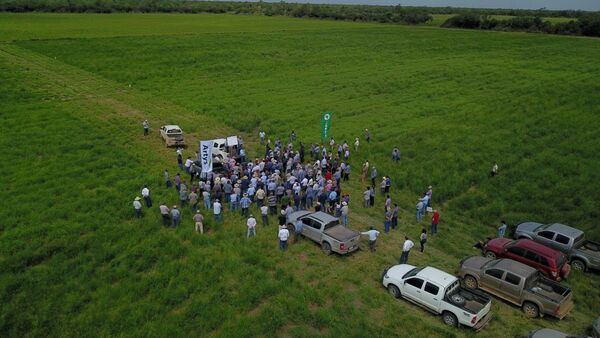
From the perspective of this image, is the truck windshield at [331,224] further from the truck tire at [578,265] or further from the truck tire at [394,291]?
the truck tire at [578,265]

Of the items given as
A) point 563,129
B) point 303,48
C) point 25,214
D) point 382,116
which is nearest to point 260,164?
point 25,214

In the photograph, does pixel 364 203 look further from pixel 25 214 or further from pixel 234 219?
pixel 25 214

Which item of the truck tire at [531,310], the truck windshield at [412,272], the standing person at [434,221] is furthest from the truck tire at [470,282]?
the standing person at [434,221]

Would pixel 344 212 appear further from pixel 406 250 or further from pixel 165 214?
pixel 165 214

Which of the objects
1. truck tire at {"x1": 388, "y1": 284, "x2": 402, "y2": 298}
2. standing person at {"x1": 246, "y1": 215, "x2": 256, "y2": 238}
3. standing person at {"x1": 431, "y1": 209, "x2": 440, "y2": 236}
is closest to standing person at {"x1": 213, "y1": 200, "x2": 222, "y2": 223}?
standing person at {"x1": 246, "y1": 215, "x2": 256, "y2": 238}

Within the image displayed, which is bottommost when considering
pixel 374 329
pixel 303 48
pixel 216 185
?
pixel 374 329

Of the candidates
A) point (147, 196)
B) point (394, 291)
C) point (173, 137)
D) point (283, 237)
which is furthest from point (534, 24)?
point (394, 291)
